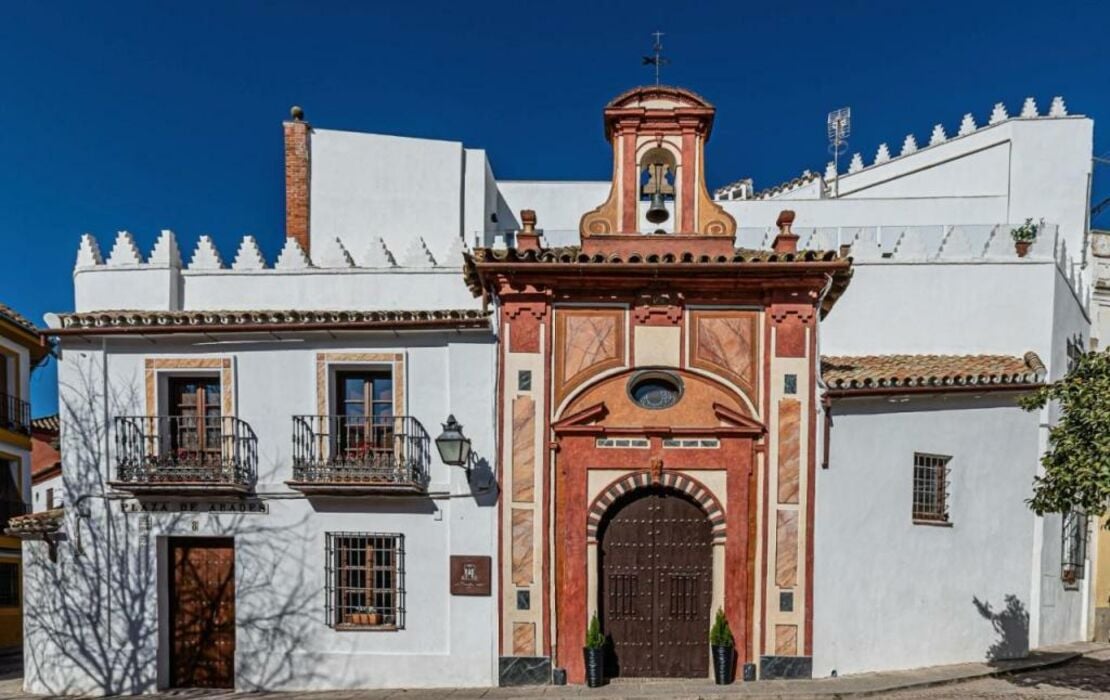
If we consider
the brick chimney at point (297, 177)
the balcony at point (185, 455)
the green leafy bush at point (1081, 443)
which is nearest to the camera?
the green leafy bush at point (1081, 443)

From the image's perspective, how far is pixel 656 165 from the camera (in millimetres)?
9914

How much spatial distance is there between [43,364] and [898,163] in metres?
25.3

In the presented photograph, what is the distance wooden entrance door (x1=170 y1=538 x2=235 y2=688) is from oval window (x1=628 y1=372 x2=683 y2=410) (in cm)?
621

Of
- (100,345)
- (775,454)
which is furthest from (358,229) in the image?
(775,454)

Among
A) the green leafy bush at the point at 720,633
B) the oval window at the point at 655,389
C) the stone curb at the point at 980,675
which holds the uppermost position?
the oval window at the point at 655,389

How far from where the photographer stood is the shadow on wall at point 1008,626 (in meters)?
10.2

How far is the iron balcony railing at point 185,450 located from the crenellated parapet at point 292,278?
9.89 feet

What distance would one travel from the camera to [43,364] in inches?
739

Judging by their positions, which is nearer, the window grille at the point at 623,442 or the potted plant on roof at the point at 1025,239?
the window grille at the point at 623,442

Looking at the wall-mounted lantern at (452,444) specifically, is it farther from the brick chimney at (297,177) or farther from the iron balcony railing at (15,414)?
the iron balcony railing at (15,414)

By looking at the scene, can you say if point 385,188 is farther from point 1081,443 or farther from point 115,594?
point 1081,443

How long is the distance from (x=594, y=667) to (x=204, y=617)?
5.63 metres

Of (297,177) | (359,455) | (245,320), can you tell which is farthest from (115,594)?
(297,177)

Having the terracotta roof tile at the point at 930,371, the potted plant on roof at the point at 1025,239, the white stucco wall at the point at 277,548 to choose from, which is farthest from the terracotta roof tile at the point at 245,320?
the potted plant on roof at the point at 1025,239
